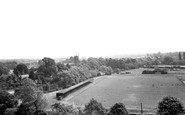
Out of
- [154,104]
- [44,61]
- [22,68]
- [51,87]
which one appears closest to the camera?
[154,104]

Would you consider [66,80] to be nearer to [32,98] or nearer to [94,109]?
[32,98]

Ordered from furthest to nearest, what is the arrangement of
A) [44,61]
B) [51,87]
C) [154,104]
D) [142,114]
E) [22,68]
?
[22,68] → [44,61] → [51,87] → [154,104] → [142,114]

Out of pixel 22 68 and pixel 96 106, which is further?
pixel 22 68

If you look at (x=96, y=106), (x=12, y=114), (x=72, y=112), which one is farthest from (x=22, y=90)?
(x=96, y=106)

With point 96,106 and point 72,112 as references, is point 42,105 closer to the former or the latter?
point 72,112

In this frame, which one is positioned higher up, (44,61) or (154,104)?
(44,61)

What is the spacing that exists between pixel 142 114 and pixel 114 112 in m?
5.40

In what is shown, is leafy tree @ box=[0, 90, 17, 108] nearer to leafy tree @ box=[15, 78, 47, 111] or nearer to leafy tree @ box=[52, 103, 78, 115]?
leafy tree @ box=[15, 78, 47, 111]

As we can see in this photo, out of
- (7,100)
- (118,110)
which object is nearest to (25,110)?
(7,100)

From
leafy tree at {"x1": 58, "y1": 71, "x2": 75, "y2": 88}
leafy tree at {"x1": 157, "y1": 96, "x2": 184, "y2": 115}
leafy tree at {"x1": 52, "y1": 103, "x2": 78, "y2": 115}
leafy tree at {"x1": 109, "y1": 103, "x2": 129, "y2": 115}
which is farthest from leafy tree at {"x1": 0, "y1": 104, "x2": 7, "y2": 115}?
leafy tree at {"x1": 58, "y1": 71, "x2": 75, "y2": 88}

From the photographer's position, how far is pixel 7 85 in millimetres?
50062

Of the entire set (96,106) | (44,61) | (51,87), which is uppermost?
(44,61)

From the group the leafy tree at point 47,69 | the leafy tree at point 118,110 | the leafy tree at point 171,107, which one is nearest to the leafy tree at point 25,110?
the leafy tree at point 118,110

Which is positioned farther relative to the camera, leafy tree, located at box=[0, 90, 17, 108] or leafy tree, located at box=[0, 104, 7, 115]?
leafy tree, located at box=[0, 90, 17, 108]
